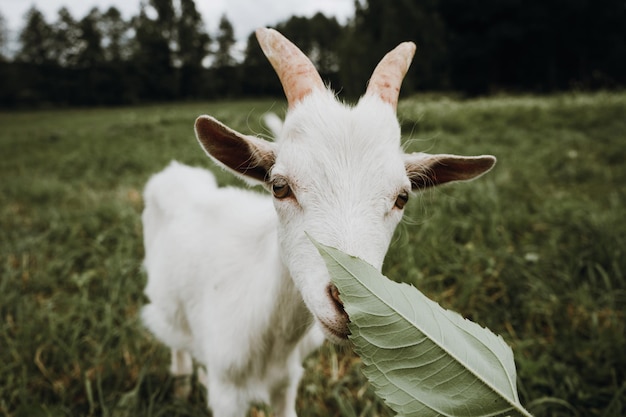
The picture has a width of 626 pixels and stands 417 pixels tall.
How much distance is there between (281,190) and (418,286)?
6.43ft

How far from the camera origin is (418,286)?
9.80 feet

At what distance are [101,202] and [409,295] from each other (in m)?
5.15

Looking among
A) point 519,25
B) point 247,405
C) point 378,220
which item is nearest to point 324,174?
point 378,220

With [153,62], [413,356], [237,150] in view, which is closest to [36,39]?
[153,62]

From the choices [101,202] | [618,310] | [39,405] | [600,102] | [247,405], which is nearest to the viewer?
[247,405]

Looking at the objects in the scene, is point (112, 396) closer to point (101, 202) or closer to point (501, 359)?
point (501, 359)

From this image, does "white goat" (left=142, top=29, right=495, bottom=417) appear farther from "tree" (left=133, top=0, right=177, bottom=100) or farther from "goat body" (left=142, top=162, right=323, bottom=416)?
"tree" (left=133, top=0, right=177, bottom=100)

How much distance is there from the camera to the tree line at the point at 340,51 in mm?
23422

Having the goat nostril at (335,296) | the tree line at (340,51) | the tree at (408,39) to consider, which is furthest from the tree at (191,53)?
the goat nostril at (335,296)

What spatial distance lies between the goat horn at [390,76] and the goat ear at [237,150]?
0.45m

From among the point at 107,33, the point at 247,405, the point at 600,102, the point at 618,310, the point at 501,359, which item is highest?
the point at 107,33

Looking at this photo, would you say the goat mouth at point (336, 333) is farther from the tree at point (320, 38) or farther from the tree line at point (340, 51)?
the tree at point (320, 38)

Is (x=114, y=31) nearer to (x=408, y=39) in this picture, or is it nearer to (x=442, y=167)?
(x=408, y=39)

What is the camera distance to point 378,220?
4.09 feet
